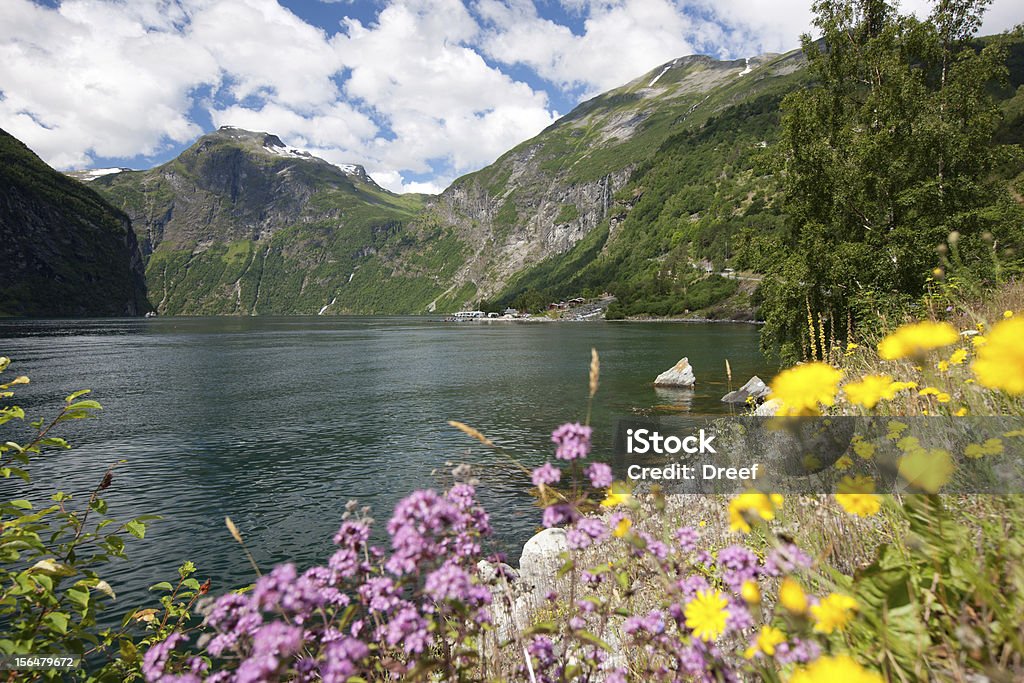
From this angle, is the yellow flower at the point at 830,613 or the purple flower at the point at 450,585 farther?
the purple flower at the point at 450,585

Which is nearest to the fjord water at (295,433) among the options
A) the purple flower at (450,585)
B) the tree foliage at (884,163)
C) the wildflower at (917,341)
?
the purple flower at (450,585)

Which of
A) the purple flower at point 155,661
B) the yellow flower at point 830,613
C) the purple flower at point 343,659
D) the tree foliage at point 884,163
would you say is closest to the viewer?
the purple flower at point 343,659

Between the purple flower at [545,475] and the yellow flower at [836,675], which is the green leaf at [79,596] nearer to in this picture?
the purple flower at [545,475]

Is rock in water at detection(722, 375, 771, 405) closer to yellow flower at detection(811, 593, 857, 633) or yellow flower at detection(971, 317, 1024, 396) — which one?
yellow flower at detection(971, 317, 1024, 396)

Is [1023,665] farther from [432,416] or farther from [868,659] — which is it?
[432,416]

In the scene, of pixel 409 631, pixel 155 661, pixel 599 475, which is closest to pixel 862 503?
pixel 599 475

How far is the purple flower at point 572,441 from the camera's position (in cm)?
275

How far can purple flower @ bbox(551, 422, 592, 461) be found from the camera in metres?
2.75

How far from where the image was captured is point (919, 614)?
2.53m

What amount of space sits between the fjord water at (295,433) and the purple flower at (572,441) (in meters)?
1.07

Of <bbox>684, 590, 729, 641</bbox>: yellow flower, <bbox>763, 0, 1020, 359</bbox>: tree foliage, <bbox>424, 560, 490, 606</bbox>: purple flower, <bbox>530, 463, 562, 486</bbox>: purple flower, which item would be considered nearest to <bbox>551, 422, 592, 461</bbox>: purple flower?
<bbox>530, 463, 562, 486</bbox>: purple flower

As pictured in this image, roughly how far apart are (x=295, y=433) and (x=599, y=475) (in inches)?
1191

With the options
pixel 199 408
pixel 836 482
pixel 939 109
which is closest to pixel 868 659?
pixel 836 482

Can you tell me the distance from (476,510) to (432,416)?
31212 mm
